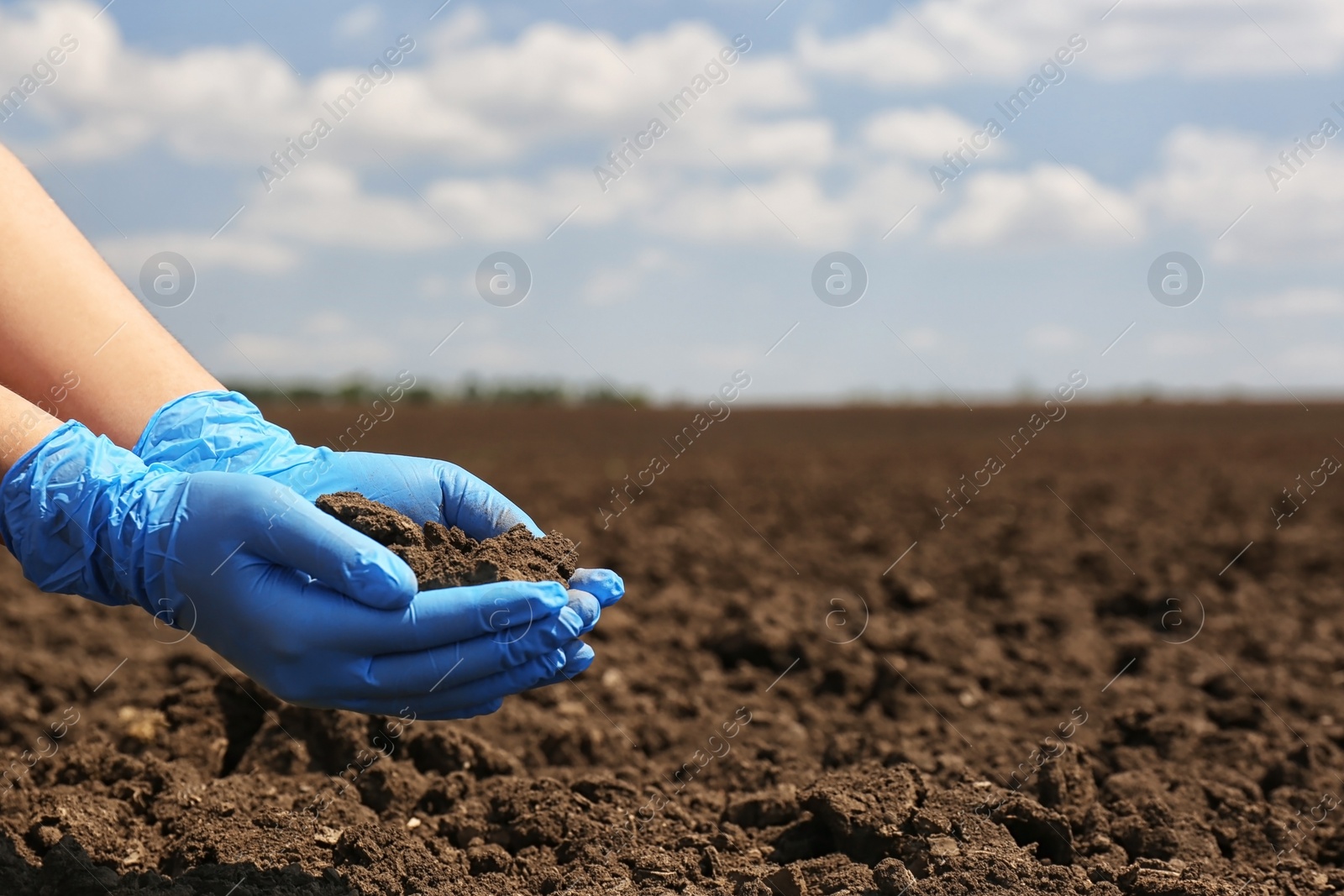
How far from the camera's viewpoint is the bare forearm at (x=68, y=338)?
2.86 metres

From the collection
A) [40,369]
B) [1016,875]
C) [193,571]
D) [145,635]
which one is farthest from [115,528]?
[145,635]

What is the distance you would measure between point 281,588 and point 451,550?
0.39m

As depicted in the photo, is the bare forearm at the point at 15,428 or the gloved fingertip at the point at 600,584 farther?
the gloved fingertip at the point at 600,584

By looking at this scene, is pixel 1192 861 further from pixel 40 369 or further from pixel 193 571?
pixel 40 369

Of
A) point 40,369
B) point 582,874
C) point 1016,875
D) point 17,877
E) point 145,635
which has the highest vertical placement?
point 40,369

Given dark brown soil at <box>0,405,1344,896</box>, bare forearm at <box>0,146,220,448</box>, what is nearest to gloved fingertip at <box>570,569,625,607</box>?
dark brown soil at <box>0,405,1344,896</box>

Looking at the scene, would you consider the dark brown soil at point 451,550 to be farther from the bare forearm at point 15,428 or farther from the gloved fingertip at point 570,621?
the bare forearm at point 15,428

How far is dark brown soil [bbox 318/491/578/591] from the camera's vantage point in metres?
2.43

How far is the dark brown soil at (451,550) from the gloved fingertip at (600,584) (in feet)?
0.11

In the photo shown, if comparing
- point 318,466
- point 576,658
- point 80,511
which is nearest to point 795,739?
point 576,658

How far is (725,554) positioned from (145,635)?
3.91 metres

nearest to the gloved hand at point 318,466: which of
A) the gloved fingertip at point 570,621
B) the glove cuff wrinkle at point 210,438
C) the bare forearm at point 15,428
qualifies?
the glove cuff wrinkle at point 210,438

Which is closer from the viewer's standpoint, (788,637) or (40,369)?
(40,369)

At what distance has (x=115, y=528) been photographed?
243 centimetres
